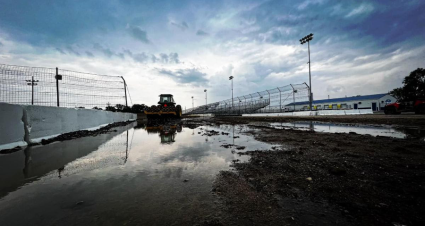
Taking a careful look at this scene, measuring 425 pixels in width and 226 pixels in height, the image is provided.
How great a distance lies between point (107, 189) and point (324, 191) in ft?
8.07

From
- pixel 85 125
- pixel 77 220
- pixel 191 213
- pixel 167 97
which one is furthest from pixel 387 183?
pixel 167 97

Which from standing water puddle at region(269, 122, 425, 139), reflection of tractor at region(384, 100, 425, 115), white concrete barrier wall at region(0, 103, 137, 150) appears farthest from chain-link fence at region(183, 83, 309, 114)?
white concrete barrier wall at region(0, 103, 137, 150)

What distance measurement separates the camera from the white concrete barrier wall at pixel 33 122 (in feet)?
12.9

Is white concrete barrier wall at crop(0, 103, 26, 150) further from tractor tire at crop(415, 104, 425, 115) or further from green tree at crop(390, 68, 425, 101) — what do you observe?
green tree at crop(390, 68, 425, 101)

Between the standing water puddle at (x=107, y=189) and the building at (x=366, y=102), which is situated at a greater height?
the building at (x=366, y=102)

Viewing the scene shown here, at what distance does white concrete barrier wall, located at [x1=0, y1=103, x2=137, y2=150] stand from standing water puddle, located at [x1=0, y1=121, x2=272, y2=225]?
40.0 inches

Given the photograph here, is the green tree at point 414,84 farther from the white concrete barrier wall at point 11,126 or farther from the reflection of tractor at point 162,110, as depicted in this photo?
the white concrete barrier wall at point 11,126

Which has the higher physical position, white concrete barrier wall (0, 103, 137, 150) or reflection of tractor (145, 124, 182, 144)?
white concrete barrier wall (0, 103, 137, 150)

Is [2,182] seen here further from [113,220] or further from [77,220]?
[113,220]

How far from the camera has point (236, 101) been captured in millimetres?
43625

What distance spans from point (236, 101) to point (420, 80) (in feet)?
122

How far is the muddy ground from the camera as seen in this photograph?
4.56 feet

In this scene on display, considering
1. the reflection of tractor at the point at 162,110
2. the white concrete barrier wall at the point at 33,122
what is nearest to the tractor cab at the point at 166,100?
the reflection of tractor at the point at 162,110

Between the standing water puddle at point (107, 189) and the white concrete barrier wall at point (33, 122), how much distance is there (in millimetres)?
1017
